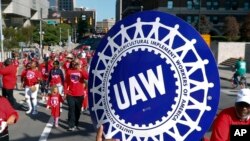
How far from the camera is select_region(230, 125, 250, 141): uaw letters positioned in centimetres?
269

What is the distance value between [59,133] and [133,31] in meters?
7.25

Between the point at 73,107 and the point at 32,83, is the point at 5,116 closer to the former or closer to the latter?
the point at 73,107

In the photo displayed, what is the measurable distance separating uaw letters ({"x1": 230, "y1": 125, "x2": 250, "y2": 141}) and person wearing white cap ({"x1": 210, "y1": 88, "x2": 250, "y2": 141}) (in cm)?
2

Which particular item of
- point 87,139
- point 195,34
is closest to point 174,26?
point 195,34

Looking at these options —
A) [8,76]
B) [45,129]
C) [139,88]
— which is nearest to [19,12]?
[8,76]

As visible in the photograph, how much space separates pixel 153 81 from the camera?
2.19 meters

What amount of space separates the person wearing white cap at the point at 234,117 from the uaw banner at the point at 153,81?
637 millimetres

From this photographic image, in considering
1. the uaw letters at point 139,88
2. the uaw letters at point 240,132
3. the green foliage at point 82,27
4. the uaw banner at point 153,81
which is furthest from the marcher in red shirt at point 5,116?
the green foliage at point 82,27

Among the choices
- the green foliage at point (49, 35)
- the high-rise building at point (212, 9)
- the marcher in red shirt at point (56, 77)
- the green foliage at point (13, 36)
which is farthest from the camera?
the high-rise building at point (212, 9)

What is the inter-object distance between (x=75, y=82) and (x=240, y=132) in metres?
6.70

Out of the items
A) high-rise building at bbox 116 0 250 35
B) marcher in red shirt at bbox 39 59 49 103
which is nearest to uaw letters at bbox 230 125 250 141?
A: marcher in red shirt at bbox 39 59 49 103

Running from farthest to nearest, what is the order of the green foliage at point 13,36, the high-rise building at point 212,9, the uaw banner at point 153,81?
the high-rise building at point 212,9 → the green foliage at point 13,36 → the uaw banner at point 153,81

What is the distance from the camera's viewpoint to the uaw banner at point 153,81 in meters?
2.10

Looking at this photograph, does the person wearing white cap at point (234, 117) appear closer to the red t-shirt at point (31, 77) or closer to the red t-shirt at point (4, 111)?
the red t-shirt at point (4, 111)
